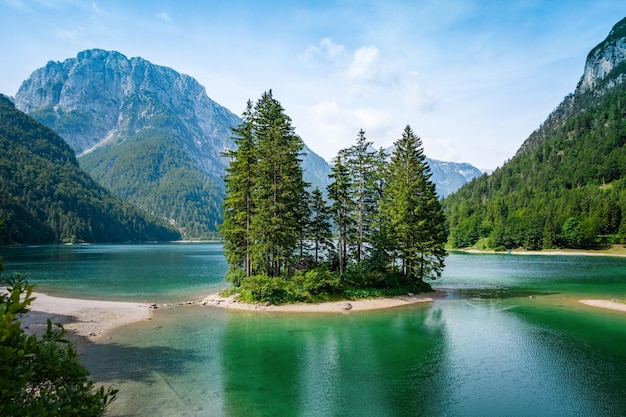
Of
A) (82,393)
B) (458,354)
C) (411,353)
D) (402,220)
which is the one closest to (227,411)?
(82,393)

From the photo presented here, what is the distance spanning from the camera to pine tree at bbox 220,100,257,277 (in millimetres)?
47812

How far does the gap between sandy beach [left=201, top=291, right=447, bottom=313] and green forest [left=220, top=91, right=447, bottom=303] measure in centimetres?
118

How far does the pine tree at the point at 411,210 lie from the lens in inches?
2034

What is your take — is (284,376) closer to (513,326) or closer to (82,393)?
(82,393)

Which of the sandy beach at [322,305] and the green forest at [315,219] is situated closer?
the sandy beach at [322,305]

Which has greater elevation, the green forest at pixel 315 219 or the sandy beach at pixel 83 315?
the green forest at pixel 315 219

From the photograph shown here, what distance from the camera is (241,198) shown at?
4847 centimetres

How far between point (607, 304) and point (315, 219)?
35.6 meters

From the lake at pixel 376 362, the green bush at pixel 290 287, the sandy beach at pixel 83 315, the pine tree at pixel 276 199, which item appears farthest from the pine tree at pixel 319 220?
the sandy beach at pixel 83 315

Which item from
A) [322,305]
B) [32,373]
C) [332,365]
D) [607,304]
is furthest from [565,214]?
[32,373]

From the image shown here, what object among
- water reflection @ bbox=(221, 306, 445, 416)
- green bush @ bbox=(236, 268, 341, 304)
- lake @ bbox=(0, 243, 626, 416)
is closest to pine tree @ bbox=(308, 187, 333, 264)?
green bush @ bbox=(236, 268, 341, 304)

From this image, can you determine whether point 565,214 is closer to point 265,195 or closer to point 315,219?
point 315,219

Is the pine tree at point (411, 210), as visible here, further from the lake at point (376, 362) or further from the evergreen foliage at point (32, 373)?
the evergreen foliage at point (32, 373)

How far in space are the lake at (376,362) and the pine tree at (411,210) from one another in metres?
8.51
